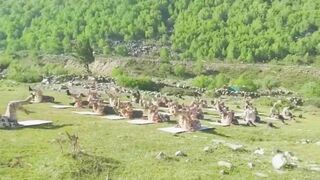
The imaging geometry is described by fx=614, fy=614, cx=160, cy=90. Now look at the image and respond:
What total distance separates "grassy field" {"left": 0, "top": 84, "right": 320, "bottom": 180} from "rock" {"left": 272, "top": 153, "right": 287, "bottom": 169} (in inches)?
14.9

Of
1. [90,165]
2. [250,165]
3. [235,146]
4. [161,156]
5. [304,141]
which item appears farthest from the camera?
[304,141]

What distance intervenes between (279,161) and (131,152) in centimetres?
647

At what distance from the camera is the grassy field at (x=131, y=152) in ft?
78.4

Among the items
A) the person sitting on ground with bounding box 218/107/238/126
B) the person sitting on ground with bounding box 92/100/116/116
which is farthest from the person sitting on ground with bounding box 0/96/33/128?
the person sitting on ground with bounding box 218/107/238/126

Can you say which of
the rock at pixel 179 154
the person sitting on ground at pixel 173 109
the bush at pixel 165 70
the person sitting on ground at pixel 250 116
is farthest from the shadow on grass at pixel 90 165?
the bush at pixel 165 70

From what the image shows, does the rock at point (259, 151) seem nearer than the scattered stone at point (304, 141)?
Yes

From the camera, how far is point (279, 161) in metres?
26.0

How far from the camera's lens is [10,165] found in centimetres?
2420

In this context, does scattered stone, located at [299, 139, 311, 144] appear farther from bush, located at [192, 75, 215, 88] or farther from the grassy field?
bush, located at [192, 75, 215, 88]

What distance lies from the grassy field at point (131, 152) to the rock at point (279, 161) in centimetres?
38

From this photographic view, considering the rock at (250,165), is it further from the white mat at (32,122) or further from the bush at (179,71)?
the bush at (179,71)

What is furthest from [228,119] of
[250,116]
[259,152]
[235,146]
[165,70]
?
[165,70]

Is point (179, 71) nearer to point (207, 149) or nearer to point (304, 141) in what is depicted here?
point (304, 141)

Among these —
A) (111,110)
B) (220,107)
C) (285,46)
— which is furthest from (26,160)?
(285,46)
